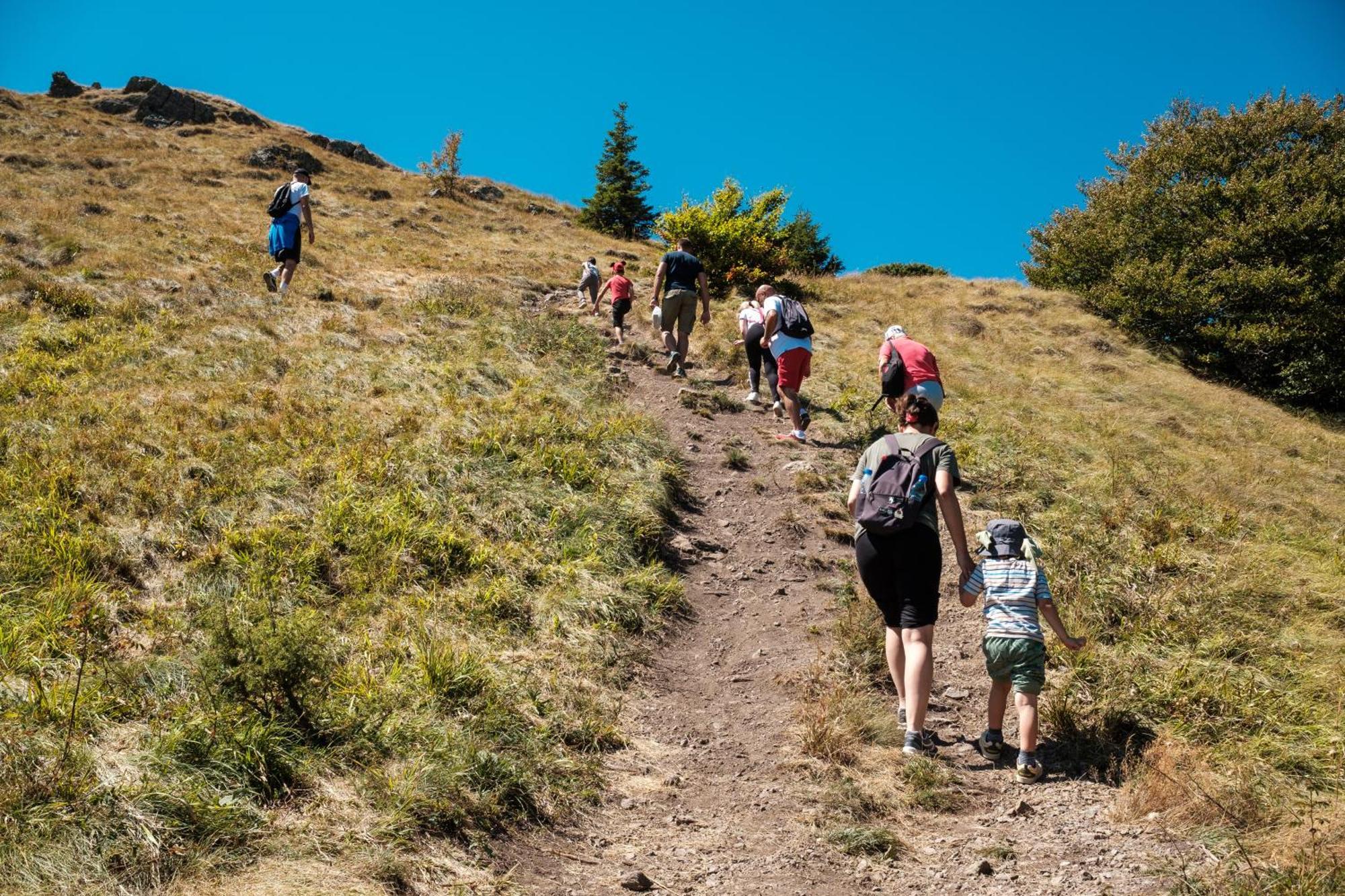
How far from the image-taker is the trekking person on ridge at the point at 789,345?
32.3ft

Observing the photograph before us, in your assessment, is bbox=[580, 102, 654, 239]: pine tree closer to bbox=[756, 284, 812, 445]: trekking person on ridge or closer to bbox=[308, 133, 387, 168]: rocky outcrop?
bbox=[308, 133, 387, 168]: rocky outcrop

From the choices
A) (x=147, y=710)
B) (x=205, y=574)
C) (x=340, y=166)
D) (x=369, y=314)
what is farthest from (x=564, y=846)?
(x=340, y=166)

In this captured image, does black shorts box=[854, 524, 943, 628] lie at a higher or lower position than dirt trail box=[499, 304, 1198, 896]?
higher

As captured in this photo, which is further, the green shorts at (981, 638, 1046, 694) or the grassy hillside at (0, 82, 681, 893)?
the green shorts at (981, 638, 1046, 694)

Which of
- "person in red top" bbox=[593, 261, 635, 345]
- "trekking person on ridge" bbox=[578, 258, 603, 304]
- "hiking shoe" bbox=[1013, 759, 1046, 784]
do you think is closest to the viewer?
"hiking shoe" bbox=[1013, 759, 1046, 784]

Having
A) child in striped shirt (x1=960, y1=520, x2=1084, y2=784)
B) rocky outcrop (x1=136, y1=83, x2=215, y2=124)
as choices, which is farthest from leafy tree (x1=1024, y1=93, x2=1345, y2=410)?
rocky outcrop (x1=136, y1=83, x2=215, y2=124)

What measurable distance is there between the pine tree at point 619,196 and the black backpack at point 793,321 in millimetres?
29185

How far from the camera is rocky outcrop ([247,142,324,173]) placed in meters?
34.1

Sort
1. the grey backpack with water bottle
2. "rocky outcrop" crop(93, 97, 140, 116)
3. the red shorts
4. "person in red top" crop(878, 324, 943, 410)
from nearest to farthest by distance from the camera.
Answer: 1. the grey backpack with water bottle
2. "person in red top" crop(878, 324, 943, 410)
3. the red shorts
4. "rocky outcrop" crop(93, 97, 140, 116)

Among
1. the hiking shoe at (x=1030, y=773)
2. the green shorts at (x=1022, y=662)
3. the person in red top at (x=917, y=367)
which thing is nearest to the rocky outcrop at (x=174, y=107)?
the person in red top at (x=917, y=367)

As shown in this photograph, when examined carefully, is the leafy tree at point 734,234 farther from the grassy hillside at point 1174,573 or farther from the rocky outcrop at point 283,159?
the rocky outcrop at point 283,159

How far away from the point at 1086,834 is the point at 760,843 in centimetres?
157

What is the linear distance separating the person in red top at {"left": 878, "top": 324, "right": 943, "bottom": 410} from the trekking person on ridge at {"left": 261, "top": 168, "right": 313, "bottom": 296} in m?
8.56

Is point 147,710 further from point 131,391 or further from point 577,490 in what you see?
point 131,391
